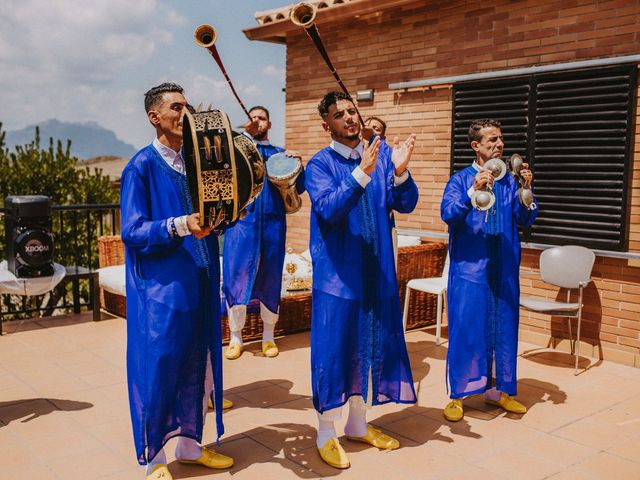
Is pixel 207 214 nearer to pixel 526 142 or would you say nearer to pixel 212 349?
pixel 212 349

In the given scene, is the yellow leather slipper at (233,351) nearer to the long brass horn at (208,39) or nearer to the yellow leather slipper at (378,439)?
the yellow leather slipper at (378,439)

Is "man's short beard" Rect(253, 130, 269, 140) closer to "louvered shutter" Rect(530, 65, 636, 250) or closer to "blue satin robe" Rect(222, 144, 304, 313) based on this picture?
"blue satin robe" Rect(222, 144, 304, 313)

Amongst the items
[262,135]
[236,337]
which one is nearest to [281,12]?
[262,135]

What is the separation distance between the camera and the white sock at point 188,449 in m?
3.59

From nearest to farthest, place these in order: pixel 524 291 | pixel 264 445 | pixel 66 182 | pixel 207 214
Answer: pixel 207 214 → pixel 264 445 → pixel 524 291 → pixel 66 182

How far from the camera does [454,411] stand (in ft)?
14.5

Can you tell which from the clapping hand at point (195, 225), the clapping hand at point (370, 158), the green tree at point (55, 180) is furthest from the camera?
the green tree at point (55, 180)

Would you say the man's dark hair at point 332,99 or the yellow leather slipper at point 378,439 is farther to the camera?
the yellow leather slipper at point 378,439

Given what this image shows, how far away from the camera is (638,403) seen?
4.79 meters

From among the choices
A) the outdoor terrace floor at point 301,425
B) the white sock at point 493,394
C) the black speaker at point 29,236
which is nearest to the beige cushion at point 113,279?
the black speaker at point 29,236

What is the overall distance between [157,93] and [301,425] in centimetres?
225

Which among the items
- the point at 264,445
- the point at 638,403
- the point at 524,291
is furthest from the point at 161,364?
the point at 524,291

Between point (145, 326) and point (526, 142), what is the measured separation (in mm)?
4332

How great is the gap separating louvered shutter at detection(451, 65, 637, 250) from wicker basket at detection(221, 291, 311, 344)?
2.24 metres
